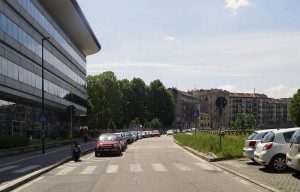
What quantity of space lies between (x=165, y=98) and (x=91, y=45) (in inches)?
2146

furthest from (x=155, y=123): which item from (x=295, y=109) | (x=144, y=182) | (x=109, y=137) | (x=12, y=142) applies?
(x=144, y=182)

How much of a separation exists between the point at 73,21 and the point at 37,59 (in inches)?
559

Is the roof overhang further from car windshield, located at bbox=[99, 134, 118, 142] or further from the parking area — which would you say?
the parking area

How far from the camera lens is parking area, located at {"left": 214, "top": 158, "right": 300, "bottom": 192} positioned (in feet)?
41.3

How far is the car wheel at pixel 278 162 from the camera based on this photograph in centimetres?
1641

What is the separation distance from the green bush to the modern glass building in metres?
4.57

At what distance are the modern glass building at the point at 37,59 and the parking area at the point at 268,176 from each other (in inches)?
861

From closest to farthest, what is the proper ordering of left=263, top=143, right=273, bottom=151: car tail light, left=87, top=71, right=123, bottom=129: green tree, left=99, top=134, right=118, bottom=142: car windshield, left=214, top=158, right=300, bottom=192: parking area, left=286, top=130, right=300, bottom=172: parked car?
left=214, top=158, right=300, bottom=192: parking area, left=286, top=130, right=300, bottom=172: parked car, left=263, top=143, right=273, bottom=151: car tail light, left=99, top=134, right=118, bottom=142: car windshield, left=87, top=71, right=123, bottom=129: green tree

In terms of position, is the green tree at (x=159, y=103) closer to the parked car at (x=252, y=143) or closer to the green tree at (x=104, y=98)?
the green tree at (x=104, y=98)

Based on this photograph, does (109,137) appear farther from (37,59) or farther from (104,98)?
(104,98)

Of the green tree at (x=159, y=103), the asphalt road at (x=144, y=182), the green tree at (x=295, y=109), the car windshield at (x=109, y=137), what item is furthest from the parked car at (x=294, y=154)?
the green tree at (x=159, y=103)

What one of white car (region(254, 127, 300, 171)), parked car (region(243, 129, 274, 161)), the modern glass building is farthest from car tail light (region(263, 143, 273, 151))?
the modern glass building

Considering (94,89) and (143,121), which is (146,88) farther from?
(94,89)

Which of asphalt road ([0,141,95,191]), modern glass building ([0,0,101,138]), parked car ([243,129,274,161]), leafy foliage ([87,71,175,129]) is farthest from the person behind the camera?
leafy foliage ([87,71,175,129])
